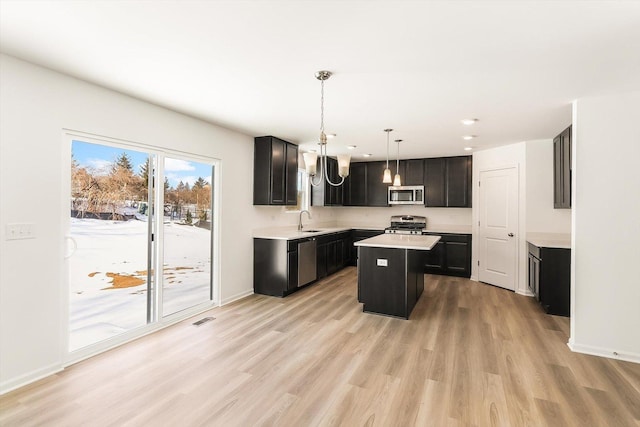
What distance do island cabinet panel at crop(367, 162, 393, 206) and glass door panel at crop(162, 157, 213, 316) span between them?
158 inches

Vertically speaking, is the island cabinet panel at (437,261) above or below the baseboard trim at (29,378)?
above

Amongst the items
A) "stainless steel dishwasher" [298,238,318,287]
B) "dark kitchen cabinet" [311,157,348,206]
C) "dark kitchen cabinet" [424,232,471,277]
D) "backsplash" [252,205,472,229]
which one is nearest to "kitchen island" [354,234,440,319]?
"stainless steel dishwasher" [298,238,318,287]

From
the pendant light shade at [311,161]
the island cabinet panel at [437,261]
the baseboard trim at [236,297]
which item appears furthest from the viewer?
the island cabinet panel at [437,261]

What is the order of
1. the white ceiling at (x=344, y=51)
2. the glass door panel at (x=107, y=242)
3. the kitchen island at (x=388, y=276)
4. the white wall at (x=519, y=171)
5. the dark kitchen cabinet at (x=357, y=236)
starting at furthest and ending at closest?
the dark kitchen cabinet at (x=357, y=236), the white wall at (x=519, y=171), the kitchen island at (x=388, y=276), the glass door panel at (x=107, y=242), the white ceiling at (x=344, y=51)

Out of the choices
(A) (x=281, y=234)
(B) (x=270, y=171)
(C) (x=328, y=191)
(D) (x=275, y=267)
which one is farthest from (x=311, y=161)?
(C) (x=328, y=191)

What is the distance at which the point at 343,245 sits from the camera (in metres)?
6.73

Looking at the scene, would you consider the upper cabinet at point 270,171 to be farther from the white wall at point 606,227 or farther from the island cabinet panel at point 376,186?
the white wall at point 606,227

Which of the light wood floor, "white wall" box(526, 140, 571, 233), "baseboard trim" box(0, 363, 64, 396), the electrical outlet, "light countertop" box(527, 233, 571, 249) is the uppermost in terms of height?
"white wall" box(526, 140, 571, 233)

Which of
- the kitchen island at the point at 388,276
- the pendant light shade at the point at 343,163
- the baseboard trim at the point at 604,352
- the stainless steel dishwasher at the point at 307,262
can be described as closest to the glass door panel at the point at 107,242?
the pendant light shade at the point at 343,163

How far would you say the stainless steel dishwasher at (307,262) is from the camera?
4.92m

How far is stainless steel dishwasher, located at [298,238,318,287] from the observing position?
4.92 meters

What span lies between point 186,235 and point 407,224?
474 cm

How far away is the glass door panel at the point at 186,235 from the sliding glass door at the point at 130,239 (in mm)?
12

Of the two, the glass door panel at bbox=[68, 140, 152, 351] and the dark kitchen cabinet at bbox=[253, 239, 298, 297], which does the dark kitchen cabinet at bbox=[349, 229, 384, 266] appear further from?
the glass door panel at bbox=[68, 140, 152, 351]
